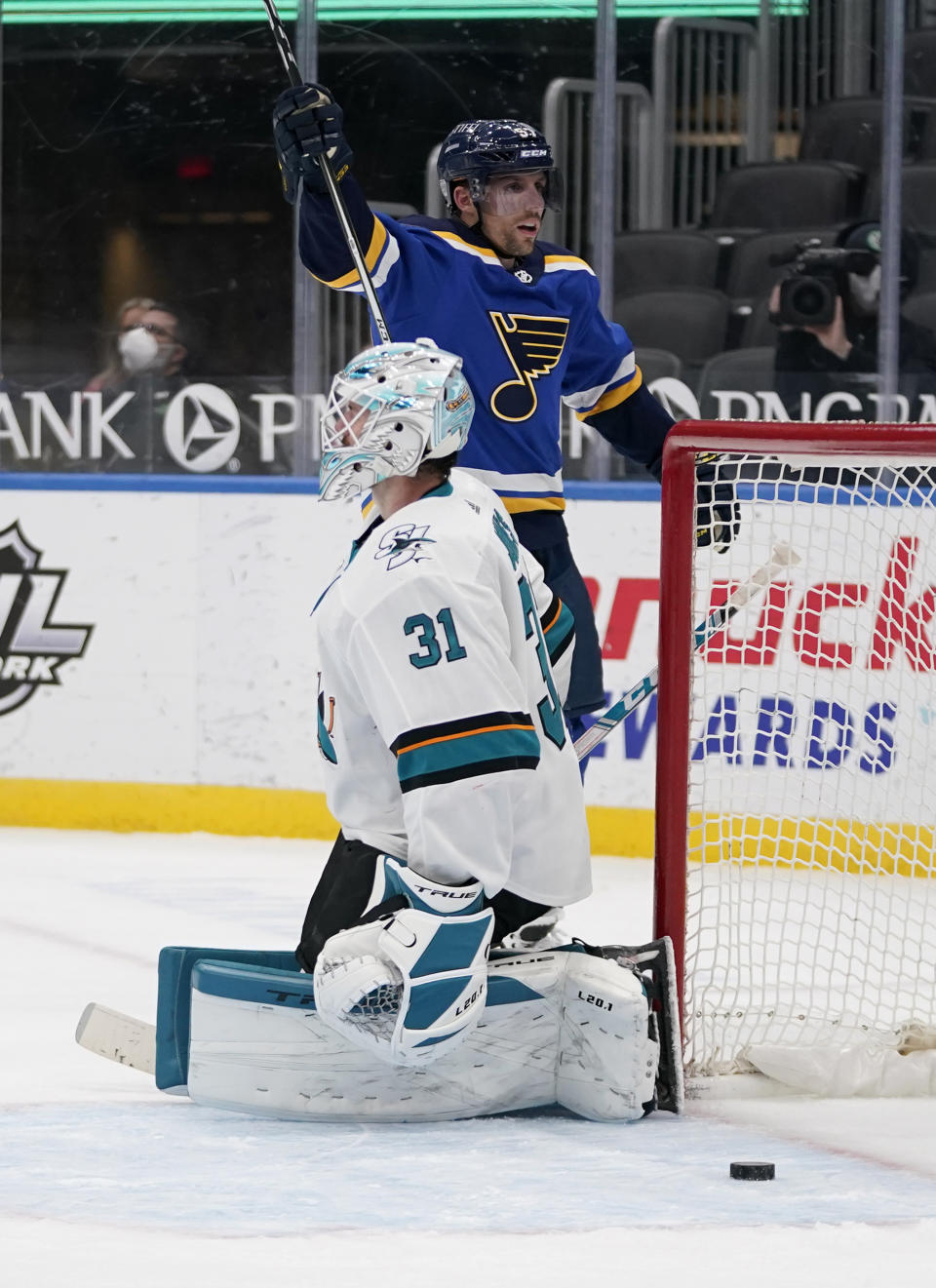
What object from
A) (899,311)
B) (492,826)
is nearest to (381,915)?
(492,826)

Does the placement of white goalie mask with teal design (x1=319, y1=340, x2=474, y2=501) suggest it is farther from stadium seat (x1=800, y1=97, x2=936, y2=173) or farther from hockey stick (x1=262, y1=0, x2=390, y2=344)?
stadium seat (x1=800, y1=97, x2=936, y2=173)

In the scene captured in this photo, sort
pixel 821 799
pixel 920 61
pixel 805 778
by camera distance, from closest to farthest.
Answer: pixel 805 778 < pixel 821 799 < pixel 920 61

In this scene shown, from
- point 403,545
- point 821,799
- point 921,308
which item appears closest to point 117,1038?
point 403,545

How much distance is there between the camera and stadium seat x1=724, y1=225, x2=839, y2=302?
4812 mm

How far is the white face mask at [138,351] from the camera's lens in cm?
499

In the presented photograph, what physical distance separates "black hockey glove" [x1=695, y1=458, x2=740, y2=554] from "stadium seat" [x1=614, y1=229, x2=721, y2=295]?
6.12 ft

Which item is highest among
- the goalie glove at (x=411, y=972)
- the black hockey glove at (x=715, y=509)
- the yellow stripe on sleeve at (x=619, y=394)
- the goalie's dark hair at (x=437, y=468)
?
the yellow stripe on sleeve at (x=619, y=394)

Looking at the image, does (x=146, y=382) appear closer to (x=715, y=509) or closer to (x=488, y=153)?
(x=488, y=153)

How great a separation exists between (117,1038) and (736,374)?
266cm

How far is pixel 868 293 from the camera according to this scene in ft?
15.5

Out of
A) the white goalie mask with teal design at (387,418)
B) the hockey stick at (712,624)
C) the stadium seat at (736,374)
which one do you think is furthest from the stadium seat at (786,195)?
the white goalie mask with teal design at (387,418)

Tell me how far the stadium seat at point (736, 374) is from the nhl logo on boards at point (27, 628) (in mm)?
1466

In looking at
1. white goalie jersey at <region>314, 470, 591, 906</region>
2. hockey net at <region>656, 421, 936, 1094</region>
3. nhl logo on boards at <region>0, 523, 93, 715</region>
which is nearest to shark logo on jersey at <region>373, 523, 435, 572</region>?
white goalie jersey at <region>314, 470, 591, 906</region>

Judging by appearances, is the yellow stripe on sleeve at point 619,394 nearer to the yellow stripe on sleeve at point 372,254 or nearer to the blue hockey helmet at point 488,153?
the blue hockey helmet at point 488,153
